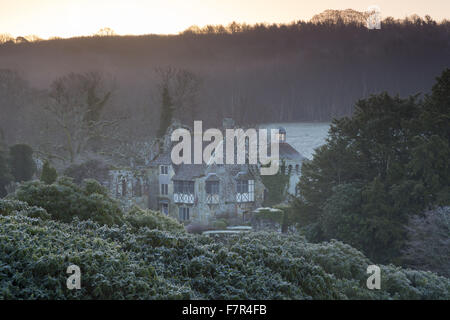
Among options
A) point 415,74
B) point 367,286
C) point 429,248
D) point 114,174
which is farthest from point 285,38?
point 367,286

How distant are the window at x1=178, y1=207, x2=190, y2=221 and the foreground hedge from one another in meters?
30.5

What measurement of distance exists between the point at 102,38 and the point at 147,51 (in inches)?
329

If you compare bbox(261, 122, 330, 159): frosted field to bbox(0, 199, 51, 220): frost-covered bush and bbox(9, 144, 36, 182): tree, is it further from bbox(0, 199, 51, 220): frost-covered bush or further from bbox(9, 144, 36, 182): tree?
bbox(0, 199, 51, 220): frost-covered bush

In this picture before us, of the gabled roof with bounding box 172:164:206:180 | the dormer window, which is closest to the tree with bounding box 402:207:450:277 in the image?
the gabled roof with bounding box 172:164:206:180

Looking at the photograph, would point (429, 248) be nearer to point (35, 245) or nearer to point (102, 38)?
point (35, 245)

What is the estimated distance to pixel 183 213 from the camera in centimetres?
4562

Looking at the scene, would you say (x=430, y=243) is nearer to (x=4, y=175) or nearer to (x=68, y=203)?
(x=68, y=203)

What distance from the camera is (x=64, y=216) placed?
1577 cm

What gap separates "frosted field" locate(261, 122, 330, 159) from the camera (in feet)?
193

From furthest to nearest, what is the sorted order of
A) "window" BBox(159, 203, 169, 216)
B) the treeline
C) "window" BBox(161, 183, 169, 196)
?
the treeline
"window" BBox(159, 203, 169, 216)
"window" BBox(161, 183, 169, 196)

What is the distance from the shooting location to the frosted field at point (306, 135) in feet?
193

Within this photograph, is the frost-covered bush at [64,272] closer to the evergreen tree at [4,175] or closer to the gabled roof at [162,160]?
the evergreen tree at [4,175]

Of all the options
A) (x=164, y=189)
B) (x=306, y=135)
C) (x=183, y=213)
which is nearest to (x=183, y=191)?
(x=183, y=213)

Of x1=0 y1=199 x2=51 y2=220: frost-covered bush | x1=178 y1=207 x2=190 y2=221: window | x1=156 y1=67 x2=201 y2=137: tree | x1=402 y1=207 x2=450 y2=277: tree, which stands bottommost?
x1=178 y1=207 x2=190 y2=221: window
